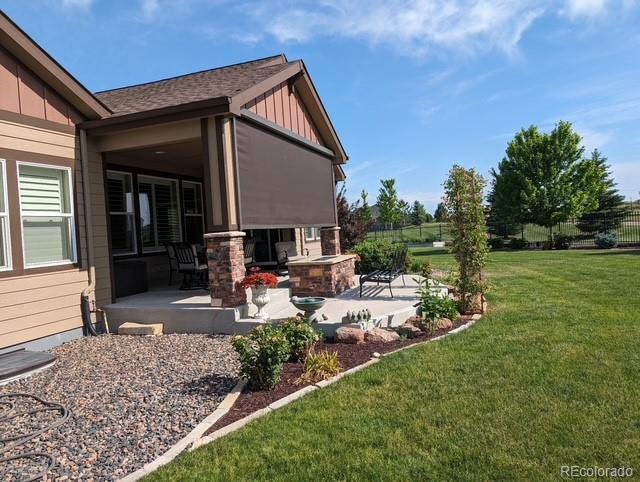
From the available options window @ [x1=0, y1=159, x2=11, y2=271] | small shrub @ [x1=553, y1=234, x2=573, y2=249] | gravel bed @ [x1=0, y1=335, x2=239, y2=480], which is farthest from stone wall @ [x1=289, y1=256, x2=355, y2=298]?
small shrub @ [x1=553, y1=234, x2=573, y2=249]

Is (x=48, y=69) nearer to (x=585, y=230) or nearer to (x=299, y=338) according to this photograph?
(x=299, y=338)

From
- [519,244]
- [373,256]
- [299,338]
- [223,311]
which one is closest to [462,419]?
[299,338]

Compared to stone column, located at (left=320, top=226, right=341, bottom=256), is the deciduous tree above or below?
above

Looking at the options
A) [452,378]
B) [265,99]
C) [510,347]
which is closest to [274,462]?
[452,378]

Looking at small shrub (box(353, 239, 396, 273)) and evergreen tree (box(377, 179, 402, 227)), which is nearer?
small shrub (box(353, 239, 396, 273))

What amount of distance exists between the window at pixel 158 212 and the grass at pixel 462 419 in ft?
23.6

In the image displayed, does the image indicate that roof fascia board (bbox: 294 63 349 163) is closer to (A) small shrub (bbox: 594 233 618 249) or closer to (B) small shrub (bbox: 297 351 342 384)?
(B) small shrub (bbox: 297 351 342 384)

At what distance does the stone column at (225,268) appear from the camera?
6.69 m

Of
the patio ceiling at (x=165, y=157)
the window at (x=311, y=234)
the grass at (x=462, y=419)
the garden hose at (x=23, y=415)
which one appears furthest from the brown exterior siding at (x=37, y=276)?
the window at (x=311, y=234)

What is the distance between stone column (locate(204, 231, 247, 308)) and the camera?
21.9ft

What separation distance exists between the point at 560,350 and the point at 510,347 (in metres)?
0.52

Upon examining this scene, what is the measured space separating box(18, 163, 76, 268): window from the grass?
4907 mm

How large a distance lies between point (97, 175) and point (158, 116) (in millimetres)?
1706

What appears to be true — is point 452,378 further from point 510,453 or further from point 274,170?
point 274,170
